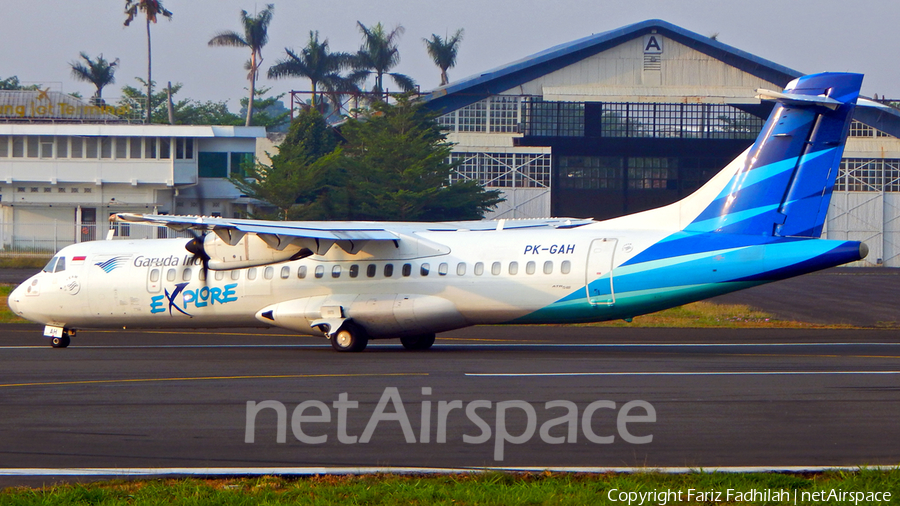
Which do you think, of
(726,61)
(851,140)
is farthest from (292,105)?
(851,140)

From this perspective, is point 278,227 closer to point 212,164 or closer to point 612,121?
point 212,164

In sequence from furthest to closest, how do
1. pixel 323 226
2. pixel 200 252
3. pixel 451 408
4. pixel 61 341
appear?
pixel 61 341, pixel 200 252, pixel 323 226, pixel 451 408

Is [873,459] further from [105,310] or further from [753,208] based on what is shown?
[105,310]

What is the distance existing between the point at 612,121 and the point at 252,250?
1564 inches

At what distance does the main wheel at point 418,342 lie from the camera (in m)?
20.1

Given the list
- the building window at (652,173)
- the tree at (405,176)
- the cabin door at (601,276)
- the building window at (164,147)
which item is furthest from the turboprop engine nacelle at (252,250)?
the building window at (652,173)

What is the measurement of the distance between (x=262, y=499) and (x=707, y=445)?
15.1 feet

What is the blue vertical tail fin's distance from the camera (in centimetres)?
1686

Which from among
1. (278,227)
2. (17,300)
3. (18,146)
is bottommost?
(17,300)

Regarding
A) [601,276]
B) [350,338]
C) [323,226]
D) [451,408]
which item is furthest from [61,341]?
[451,408]

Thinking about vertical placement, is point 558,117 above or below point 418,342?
above

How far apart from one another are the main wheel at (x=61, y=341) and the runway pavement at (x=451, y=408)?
1.05m

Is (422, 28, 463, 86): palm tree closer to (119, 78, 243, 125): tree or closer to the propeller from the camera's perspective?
(119, 78, 243, 125): tree

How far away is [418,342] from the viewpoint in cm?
2017
